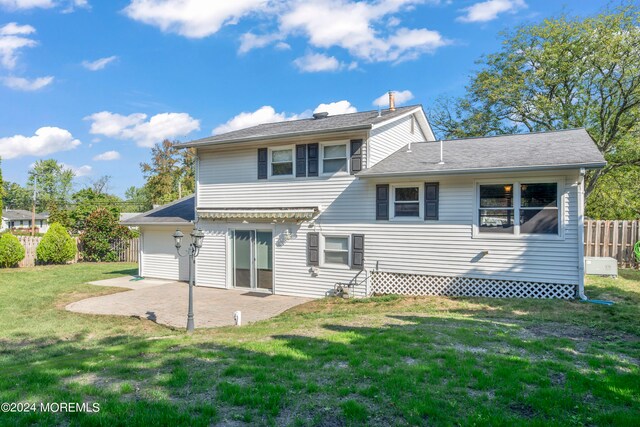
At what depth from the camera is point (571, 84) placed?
71.7 ft

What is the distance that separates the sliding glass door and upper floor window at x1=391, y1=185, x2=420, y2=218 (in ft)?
15.2

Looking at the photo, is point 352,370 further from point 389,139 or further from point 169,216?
point 169,216

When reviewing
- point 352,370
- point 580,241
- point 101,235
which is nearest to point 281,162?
point 580,241

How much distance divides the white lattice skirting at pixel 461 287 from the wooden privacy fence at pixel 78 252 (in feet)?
57.3

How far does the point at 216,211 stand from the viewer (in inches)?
549

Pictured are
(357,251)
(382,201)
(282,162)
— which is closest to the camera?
(382,201)

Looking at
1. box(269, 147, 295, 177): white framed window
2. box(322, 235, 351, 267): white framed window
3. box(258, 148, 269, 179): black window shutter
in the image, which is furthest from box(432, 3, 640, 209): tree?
box(258, 148, 269, 179): black window shutter

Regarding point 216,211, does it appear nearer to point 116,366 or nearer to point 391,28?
point 116,366

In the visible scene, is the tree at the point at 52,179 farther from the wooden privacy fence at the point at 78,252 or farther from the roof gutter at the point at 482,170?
the roof gutter at the point at 482,170

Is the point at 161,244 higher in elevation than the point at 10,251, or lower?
higher

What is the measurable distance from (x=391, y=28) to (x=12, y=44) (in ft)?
54.8

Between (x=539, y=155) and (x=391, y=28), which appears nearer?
(x=539, y=155)

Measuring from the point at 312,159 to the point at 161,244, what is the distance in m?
8.26

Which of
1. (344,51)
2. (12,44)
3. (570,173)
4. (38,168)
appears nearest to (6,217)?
(38,168)
